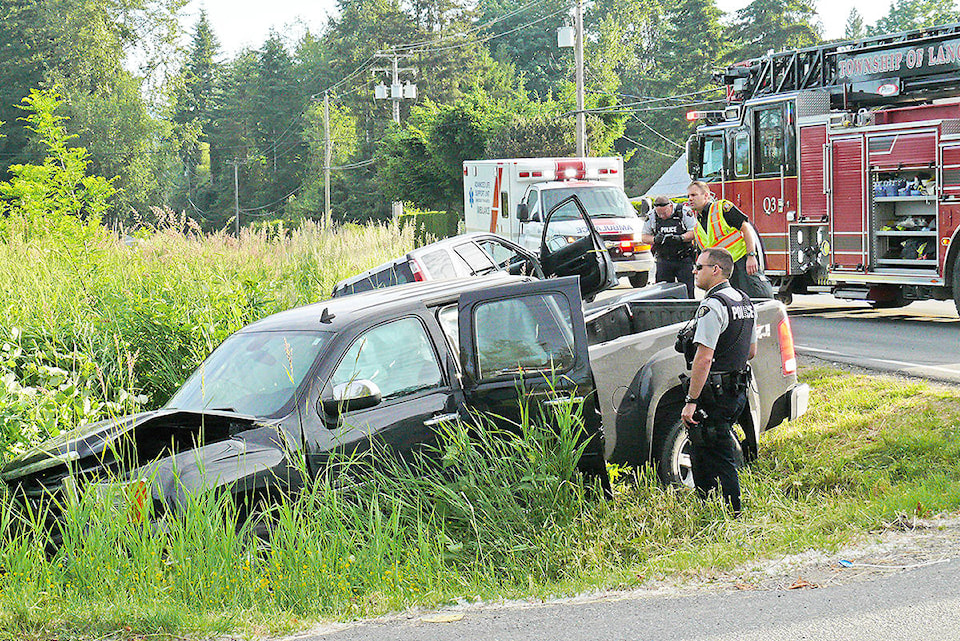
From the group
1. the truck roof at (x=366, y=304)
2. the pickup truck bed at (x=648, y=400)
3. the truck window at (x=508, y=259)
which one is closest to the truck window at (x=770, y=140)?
the truck window at (x=508, y=259)

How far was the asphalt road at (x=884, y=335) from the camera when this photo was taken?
10867 mm

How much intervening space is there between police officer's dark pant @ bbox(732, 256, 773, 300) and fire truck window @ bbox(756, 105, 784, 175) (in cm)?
608

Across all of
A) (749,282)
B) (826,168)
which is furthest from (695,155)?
(749,282)

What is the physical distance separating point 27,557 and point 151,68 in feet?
226

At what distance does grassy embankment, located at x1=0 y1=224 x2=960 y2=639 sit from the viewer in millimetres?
4844

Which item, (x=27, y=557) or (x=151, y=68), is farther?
(x=151, y=68)

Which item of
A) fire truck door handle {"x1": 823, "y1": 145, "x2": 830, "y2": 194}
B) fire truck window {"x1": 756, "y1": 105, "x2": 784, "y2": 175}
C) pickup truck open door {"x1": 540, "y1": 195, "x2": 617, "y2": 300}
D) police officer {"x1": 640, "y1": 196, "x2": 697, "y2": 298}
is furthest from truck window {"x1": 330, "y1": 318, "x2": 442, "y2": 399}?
fire truck window {"x1": 756, "y1": 105, "x2": 784, "y2": 175}

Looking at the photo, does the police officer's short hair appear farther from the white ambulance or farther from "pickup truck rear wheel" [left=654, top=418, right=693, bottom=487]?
the white ambulance

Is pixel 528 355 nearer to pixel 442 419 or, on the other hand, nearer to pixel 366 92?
pixel 442 419

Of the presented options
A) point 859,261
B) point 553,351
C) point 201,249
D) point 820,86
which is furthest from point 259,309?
point 820,86

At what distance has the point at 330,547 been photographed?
532 centimetres

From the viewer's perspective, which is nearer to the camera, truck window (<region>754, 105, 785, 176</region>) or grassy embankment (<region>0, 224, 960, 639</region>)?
grassy embankment (<region>0, 224, 960, 639</region>)

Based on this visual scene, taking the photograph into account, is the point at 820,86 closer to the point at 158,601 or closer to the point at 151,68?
the point at 158,601

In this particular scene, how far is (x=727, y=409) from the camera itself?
618 centimetres
